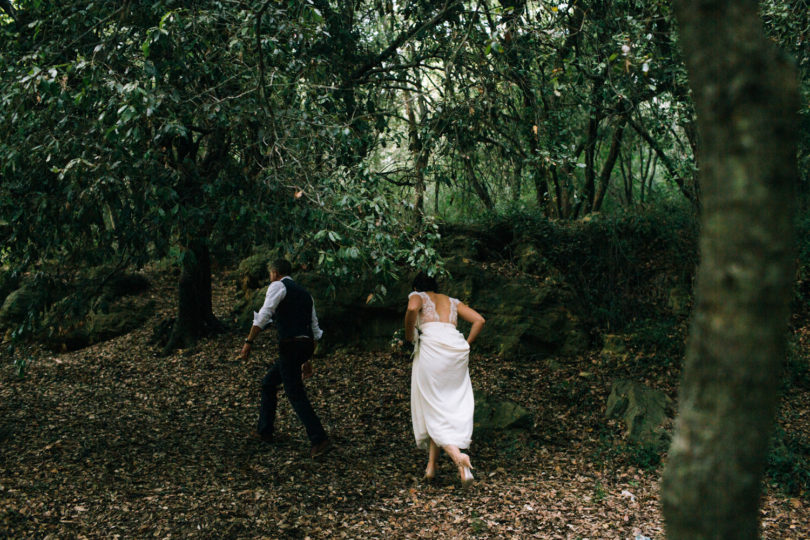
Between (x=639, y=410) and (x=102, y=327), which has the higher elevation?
(x=102, y=327)

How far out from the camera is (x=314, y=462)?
5824 millimetres

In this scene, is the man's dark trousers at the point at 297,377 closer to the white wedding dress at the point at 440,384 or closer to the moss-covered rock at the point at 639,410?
the white wedding dress at the point at 440,384

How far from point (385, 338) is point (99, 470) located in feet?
15.9

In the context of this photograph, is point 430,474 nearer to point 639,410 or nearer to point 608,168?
point 639,410

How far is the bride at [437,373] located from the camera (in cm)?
529

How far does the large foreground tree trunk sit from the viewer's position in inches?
55.7

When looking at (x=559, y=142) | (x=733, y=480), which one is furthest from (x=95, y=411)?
(x=733, y=480)

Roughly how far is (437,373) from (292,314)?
1600 millimetres

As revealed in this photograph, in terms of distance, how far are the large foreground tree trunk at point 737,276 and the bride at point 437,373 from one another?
384 centimetres

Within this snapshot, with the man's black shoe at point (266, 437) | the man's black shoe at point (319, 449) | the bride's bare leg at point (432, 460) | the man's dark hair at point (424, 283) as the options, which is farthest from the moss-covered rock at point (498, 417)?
the man's black shoe at point (266, 437)

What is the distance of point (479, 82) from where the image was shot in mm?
6926

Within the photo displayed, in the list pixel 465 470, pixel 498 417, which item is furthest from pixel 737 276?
pixel 498 417

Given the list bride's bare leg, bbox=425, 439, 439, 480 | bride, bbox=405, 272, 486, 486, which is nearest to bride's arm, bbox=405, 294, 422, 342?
bride, bbox=405, 272, 486, 486

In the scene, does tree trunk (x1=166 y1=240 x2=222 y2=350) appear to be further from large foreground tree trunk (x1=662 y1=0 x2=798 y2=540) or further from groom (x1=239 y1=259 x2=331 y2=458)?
large foreground tree trunk (x1=662 y1=0 x2=798 y2=540)
